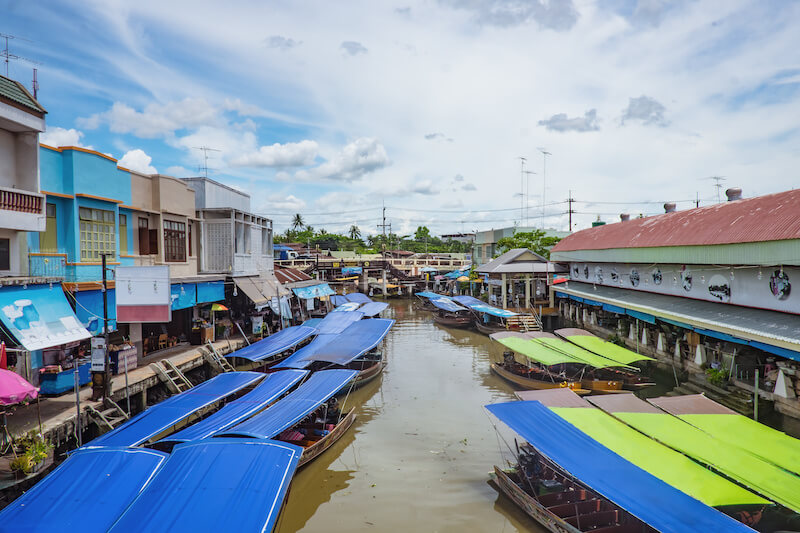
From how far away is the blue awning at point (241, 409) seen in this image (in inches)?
449

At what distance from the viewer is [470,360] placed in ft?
88.3

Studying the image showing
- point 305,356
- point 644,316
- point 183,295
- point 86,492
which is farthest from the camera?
point 644,316

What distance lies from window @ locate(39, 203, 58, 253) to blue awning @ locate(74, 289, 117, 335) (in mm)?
1952

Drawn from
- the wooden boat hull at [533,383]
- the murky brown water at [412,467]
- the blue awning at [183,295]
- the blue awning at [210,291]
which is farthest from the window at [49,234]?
the wooden boat hull at [533,383]

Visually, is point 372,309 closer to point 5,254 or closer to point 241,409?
point 241,409

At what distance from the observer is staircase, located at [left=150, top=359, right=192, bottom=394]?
1731 cm

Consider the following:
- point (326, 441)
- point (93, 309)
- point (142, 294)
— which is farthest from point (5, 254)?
point (326, 441)

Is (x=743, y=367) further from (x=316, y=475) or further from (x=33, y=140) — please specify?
(x=33, y=140)

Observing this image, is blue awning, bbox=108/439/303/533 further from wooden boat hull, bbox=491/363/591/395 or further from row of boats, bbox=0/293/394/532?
wooden boat hull, bbox=491/363/591/395

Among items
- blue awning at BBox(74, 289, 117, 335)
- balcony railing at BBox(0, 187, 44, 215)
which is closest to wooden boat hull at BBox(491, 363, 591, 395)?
blue awning at BBox(74, 289, 117, 335)

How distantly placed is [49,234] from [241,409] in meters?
9.55

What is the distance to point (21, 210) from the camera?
13891 millimetres

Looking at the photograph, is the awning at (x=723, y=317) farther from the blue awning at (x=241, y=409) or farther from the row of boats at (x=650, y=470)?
the blue awning at (x=241, y=409)

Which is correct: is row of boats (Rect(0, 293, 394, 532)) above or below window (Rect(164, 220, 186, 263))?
below
